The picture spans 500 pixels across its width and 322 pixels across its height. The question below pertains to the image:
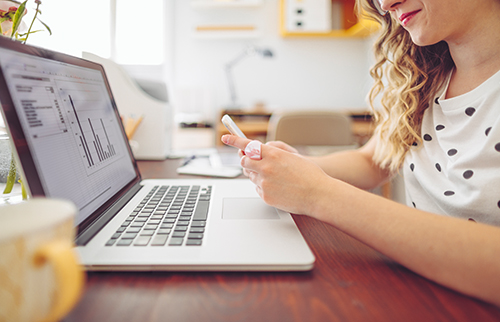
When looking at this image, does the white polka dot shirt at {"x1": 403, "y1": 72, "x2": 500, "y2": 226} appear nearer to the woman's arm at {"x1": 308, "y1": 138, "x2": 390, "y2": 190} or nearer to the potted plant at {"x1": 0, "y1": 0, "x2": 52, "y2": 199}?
the woman's arm at {"x1": 308, "y1": 138, "x2": 390, "y2": 190}

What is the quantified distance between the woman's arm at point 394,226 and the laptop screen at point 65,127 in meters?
0.21

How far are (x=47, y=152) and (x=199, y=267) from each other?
212 millimetres

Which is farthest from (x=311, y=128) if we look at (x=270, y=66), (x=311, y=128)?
(x=270, y=66)

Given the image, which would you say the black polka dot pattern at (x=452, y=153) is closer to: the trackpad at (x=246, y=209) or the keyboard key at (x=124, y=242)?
the trackpad at (x=246, y=209)

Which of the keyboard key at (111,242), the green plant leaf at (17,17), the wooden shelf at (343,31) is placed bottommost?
the keyboard key at (111,242)

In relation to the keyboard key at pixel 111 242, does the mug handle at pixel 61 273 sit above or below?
above

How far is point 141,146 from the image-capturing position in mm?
1057

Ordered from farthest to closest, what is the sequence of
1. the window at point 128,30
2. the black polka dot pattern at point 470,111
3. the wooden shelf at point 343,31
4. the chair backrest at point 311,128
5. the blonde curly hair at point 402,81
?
the wooden shelf at point 343,31
the window at point 128,30
the chair backrest at point 311,128
the blonde curly hair at point 402,81
the black polka dot pattern at point 470,111

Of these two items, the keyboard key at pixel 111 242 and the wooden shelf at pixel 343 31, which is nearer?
the keyboard key at pixel 111 242

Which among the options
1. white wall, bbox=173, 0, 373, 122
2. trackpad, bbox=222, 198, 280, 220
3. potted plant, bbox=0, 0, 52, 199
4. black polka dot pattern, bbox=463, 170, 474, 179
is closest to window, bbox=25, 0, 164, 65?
white wall, bbox=173, 0, 373, 122

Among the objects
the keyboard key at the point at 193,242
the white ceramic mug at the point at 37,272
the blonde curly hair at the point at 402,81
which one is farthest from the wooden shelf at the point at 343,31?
the white ceramic mug at the point at 37,272

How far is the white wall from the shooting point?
9.94 feet

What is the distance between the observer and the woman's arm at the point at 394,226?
1.00ft

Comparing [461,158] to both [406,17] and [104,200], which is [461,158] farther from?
[104,200]
